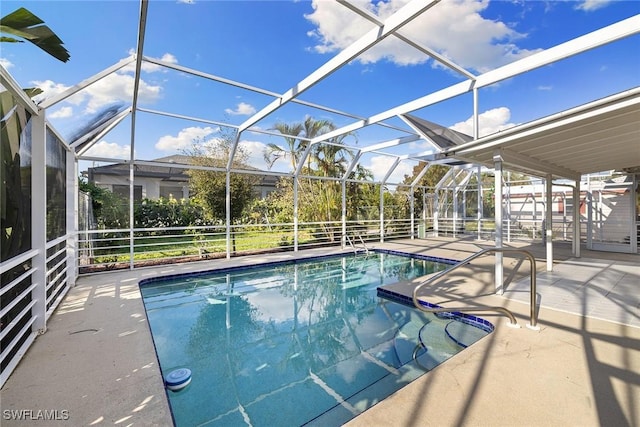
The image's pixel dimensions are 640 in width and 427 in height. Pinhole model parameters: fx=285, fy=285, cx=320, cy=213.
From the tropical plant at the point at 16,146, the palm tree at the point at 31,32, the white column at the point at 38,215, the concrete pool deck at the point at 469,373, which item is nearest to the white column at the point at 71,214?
the concrete pool deck at the point at 469,373

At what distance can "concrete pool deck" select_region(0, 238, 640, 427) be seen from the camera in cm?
202

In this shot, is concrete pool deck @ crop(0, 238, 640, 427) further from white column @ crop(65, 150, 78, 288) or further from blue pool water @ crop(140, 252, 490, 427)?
white column @ crop(65, 150, 78, 288)

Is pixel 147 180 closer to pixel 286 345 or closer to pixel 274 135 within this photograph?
pixel 274 135

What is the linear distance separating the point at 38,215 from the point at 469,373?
4.90 metres

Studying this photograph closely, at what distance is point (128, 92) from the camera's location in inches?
199

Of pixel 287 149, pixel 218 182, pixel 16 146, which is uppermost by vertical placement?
pixel 287 149

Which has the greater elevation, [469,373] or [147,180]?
[147,180]

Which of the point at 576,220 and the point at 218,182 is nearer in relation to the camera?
the point at 576,220

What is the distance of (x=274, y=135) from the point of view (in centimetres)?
717

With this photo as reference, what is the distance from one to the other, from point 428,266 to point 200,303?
20.1 ft

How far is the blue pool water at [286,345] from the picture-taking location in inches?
103

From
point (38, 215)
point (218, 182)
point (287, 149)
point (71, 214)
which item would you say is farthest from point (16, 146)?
point (287, 149)

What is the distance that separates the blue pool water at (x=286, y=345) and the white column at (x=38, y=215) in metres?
1.31

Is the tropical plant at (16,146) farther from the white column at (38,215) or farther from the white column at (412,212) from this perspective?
the white column at (412,212)
